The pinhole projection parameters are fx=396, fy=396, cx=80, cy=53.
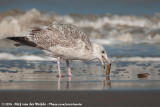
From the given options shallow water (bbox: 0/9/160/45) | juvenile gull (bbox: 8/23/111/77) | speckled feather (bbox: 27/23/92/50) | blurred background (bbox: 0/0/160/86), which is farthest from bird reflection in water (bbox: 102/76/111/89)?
shallow water (bbox: 0/9/160/45)

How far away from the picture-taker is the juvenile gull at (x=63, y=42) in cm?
790

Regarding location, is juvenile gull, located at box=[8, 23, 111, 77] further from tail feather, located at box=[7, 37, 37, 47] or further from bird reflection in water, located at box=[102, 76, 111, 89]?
bird reflection in water, located at box=[102, 76, 111, 89]

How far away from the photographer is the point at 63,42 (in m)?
7.91

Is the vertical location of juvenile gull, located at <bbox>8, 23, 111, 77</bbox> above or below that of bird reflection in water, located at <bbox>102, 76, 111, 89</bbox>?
above

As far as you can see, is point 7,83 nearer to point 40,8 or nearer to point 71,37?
point 71,37

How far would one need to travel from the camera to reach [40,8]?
22.7m

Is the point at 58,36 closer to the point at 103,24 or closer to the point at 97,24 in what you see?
the point at 97,24

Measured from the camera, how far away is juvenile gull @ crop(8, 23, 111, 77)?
7896mm

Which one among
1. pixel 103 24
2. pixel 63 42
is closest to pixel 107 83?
pixel 63 42

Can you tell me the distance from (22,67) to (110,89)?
397 cm

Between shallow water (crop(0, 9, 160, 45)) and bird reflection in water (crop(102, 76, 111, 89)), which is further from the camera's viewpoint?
shallow water (crop(0, 9, 160, 45))

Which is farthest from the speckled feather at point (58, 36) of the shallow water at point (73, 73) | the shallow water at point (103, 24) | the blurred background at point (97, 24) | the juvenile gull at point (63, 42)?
the shallow water at point (103, 24)

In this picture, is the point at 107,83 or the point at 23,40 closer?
the point at 107,83
